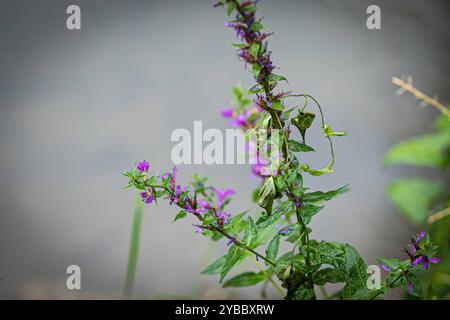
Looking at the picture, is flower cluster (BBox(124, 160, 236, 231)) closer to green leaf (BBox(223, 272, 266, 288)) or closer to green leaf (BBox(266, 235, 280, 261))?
green leaf (BBox(266, 235, 280, 261))

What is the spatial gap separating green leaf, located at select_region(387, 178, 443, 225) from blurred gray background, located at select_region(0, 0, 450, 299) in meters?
0.22

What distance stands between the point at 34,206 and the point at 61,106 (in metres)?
0.28

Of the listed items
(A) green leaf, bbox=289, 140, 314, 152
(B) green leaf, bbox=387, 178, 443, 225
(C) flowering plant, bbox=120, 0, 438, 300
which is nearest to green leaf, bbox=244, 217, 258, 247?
(C) flowering plant, bbox=120, 0, 438, 300

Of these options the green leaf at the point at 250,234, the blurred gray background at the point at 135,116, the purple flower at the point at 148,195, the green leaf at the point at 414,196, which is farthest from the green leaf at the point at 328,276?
the blurred gray background at the point at 135,116

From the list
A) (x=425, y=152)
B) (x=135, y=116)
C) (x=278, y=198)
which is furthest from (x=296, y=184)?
(x=135, y=116)

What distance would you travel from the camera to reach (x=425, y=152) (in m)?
1.12

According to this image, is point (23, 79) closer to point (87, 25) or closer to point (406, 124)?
point (87, 25)

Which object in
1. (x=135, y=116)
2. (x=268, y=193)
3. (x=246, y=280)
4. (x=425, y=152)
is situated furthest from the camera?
(x=135, y=116)

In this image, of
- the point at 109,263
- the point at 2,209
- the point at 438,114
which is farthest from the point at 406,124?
the point at 2,209

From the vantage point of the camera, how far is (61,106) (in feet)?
4.53

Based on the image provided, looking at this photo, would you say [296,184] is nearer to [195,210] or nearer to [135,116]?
[195,210]

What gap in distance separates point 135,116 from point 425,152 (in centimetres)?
74

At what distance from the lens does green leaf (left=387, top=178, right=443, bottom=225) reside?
43.4 inches

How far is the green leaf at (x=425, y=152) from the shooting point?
1105 mm
